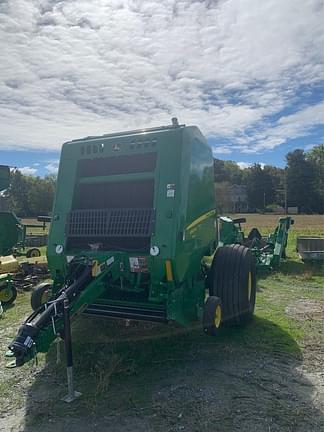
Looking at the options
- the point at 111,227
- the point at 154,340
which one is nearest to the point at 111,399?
the point at 154,340

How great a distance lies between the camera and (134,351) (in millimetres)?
4902


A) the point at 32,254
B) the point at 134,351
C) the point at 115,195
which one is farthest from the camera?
the point at 32,254

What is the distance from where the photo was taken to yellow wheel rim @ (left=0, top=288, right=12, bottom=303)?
735cm

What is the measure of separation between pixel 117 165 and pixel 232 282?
83.0 inches

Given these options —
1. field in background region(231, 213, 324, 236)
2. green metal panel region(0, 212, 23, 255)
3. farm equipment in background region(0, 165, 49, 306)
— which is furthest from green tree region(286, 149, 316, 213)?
green metal panel region(0, 212, 23, 255)

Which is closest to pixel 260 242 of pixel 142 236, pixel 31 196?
pixel 142 236

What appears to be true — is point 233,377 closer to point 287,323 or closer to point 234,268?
point 234,268

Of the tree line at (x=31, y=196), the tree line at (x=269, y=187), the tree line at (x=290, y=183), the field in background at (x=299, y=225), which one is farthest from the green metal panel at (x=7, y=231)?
the tree line at (x=290, y=183)

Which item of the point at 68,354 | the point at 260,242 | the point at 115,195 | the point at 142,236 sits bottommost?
the point at 68,354

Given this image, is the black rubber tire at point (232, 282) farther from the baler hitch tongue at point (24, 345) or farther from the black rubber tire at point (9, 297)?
the black rubber tire at point (9, 297)

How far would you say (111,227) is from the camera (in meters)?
4.94

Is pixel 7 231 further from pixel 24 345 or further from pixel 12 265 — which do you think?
pixel 24 345

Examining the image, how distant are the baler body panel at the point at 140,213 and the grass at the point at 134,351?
52 cm

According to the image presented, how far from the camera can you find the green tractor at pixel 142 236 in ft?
14.7
